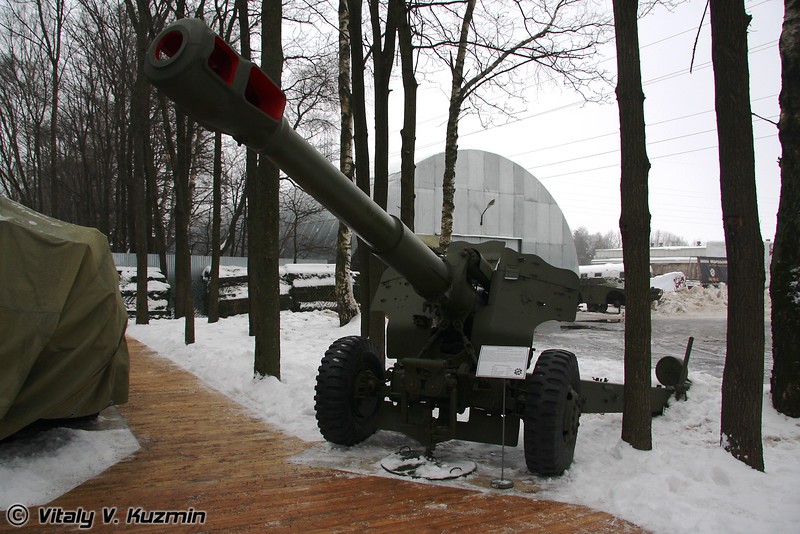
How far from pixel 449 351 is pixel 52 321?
10.4 feet

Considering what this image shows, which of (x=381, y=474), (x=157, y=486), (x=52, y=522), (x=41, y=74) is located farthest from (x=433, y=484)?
(x=41, y=74)

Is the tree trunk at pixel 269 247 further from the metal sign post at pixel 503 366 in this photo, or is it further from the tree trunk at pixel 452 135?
the tree trunk at pixel 452 135

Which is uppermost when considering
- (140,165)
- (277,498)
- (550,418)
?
(140,165)

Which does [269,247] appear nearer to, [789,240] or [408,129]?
[408,129]

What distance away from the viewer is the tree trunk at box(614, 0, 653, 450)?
17.4ft

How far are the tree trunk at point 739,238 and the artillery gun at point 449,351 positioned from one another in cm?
111

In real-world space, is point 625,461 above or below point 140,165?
below

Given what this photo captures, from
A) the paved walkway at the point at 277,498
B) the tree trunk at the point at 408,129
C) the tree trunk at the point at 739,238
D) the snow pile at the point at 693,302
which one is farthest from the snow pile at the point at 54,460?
the snow pile at the point at 693,302

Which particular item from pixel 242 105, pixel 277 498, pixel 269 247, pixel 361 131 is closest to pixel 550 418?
pixel 277 498

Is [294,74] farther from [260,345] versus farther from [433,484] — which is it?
[433,484]

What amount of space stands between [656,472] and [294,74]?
18478mm

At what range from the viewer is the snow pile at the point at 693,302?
25.2 m

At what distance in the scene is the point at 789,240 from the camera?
628 cm

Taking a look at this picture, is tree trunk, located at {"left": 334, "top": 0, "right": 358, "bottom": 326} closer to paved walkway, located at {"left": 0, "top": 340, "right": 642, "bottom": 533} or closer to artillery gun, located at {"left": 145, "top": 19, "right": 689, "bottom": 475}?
artillery gun, located at {"left": 145, "top": 19, "right": 689, "bottom": 475}
